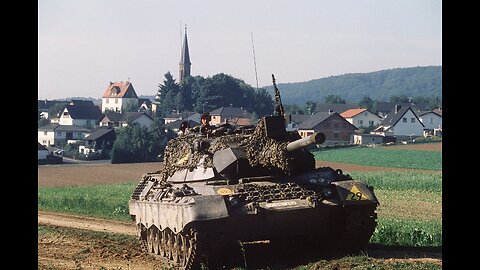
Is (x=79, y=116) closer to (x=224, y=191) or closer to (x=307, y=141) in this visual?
(x=224, y=191)

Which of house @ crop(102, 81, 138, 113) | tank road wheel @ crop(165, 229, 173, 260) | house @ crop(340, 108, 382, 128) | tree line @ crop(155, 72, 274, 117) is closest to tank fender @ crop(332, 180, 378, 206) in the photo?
tank road wheel @ crop(165, 229, 173, 260)

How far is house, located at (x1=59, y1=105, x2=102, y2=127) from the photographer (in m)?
104

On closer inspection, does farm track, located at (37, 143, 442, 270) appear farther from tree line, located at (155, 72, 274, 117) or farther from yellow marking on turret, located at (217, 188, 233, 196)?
tree line, located at (155, 72, 274, 117)

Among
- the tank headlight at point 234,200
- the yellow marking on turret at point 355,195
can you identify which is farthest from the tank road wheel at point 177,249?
the yellow marking on turret at point 355,195

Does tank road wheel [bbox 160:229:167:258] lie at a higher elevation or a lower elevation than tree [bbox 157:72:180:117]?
lower

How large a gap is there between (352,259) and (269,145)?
330 centimetres

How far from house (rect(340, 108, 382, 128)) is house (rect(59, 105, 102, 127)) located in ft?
107

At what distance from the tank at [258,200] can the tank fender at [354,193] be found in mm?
21

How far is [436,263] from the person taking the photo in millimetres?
15141

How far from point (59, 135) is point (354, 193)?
7691cm

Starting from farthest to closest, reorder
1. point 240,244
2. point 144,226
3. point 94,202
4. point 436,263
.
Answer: point 94,202, point 144,226, point 240,244, point 436,263
